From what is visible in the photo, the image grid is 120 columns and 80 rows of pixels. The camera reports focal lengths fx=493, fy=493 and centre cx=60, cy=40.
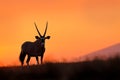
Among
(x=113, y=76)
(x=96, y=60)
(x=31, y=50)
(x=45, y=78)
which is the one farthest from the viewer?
(x=31, y=50)

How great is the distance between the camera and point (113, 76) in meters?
14.7

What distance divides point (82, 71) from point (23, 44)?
2003 cm

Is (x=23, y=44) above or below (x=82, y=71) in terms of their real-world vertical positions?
above

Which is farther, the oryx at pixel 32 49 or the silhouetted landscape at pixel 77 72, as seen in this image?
the oryx at pixel 32 49

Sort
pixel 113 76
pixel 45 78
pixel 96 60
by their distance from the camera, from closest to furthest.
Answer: pixel 113 76, pixel 45 78, pixel 96 60

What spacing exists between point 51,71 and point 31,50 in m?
18.4

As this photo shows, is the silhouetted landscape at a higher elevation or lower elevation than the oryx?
lower

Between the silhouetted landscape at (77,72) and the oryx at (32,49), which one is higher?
the oryx at (32,49)

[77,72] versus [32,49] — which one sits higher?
[32,49]

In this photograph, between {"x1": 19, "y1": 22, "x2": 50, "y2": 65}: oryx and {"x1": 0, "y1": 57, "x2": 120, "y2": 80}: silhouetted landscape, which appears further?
{"x1": 19, "y1": 22, "x2": 50, "y2": 65}: oryx

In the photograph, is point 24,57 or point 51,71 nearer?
point 51,71

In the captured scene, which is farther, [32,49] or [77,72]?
[32,49]

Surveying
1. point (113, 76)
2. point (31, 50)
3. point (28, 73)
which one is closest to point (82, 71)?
point (113, 76)

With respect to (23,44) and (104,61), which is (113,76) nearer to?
(104,61)
